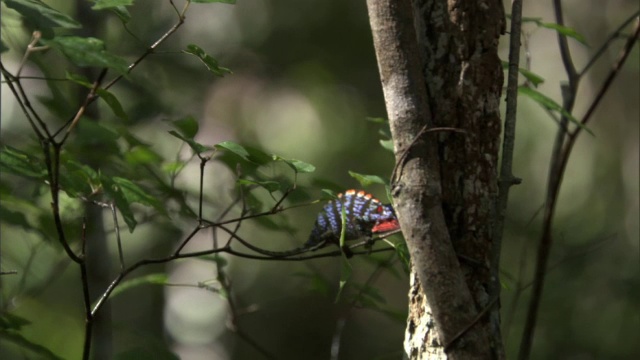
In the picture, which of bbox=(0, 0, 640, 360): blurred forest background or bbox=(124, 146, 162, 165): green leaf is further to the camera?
bbox=(0, 0, 640, 360): blurred forest background

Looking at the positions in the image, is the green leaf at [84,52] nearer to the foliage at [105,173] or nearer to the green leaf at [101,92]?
the foliage at [105,173]

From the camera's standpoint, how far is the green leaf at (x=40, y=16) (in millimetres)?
720

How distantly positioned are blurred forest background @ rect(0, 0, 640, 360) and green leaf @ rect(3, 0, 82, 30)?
5.54 feet

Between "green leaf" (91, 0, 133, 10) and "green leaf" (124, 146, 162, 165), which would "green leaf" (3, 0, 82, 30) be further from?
"green leaf" (124, 146, 162, 165)

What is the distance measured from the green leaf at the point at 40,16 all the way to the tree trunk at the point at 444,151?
34 centimetres

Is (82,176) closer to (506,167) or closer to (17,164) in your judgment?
(17,164)

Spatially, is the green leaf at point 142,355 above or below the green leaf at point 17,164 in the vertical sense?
below

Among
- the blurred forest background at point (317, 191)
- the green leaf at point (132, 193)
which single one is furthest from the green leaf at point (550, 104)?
the blurred forest background at point (317, 191)

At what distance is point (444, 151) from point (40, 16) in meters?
0.44

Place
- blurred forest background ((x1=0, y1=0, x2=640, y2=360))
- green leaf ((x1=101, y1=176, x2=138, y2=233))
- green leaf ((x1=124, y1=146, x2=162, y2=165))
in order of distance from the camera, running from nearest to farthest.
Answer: green leaf ((x1=101, y1=176, x2=138, y2=233)) → green leaf ((x1=124, y1=146, x2=162, y2=165)) → blurred forest background ((x1=0, y1=0, x2=640, y2=360))

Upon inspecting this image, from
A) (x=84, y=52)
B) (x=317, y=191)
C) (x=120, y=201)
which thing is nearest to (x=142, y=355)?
(x=120, y=201)

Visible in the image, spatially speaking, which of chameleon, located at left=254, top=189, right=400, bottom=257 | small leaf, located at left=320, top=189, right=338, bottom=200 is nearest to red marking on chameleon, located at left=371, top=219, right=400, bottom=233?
chameleon, located at left=254, top=189, right=400, bottom=257

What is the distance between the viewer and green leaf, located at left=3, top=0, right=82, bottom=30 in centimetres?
72

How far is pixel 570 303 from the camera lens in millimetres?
3066
